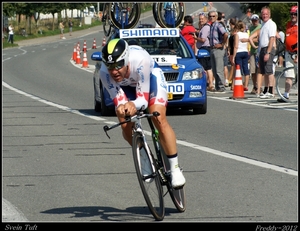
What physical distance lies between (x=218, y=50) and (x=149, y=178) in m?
14.4

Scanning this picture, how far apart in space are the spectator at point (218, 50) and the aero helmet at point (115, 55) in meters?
13.8

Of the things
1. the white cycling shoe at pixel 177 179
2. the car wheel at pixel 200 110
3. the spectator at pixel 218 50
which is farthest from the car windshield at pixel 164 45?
the white cycling shoe at pixel 177 179

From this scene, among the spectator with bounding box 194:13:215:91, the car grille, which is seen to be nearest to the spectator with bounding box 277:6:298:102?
the car grille

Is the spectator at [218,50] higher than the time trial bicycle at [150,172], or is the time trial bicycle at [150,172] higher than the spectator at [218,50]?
the time trial bicycle at [150,172]

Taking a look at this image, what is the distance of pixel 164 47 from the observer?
16.8 meters

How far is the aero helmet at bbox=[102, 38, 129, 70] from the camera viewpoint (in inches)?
281

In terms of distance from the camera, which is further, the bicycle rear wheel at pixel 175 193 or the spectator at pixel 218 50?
the spectator at pixel 218 50

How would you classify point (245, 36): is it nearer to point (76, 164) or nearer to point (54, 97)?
point (54, 97)

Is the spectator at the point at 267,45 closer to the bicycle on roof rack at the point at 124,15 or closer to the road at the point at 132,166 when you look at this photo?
the road at the point at 132,166

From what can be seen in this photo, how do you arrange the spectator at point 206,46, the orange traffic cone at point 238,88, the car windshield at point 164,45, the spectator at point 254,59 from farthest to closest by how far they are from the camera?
the spectator at point 206,46 → the spectator at point 254,59 → the orange traffic cone at point 238,88 → the car windshield at point 164,45

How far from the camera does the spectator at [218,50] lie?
68.8 feet

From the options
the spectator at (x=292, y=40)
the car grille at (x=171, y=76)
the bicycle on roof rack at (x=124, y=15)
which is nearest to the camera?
the car grille at (x=171, y=76)

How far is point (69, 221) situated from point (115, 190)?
5.08ft
